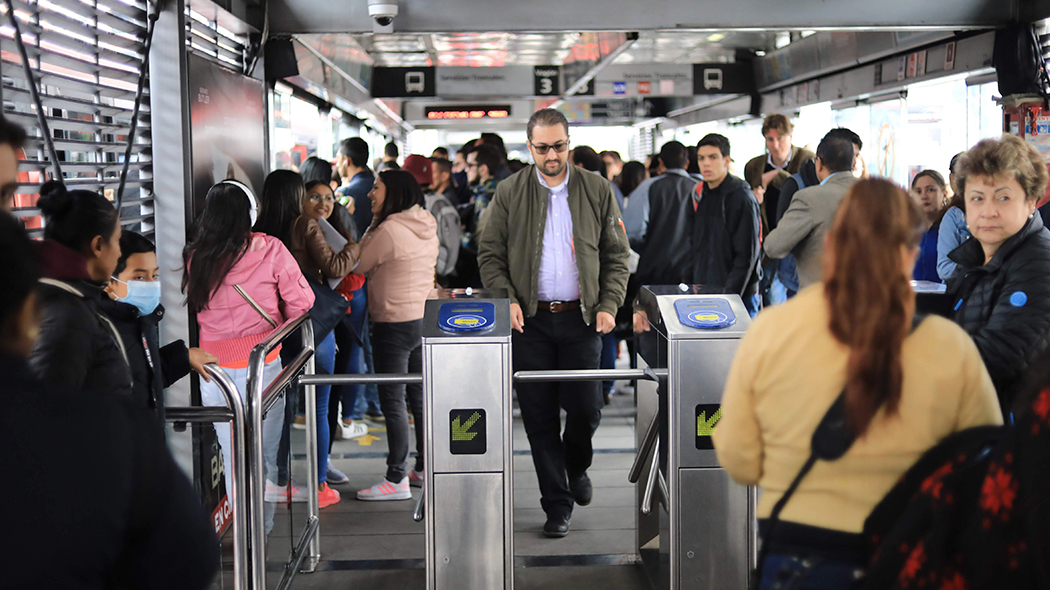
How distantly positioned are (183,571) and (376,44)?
30.6 ft

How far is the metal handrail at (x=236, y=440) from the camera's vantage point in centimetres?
233

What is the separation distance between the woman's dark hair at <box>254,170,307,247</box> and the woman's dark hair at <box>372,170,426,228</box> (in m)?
0.46

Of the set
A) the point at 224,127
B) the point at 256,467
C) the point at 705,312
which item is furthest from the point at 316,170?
the point at 705,312

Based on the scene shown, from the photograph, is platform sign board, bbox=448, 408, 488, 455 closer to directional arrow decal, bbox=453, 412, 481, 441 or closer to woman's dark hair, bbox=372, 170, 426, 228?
directional arrow decal, bbox=453, 412, 481, 441

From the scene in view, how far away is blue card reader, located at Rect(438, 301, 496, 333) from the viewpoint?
101 inches

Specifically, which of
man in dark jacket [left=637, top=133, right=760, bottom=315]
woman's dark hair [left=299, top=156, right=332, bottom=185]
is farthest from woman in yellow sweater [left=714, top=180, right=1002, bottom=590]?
woman's dark hair [left=299, top=156, right=332, bottom=185]

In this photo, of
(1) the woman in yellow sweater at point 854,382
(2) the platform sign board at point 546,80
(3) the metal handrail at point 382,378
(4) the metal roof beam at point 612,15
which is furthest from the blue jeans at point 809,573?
(2) the platform sign board at point 546,80

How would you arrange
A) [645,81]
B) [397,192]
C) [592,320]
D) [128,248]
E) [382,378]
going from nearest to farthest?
[128,248], [382,378], [592,320], [397,192], [645,81]

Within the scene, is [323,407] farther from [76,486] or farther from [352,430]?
[76,486]

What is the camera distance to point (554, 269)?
11.0ft

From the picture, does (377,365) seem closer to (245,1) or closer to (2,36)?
(245,1)

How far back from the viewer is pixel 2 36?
7.57ft

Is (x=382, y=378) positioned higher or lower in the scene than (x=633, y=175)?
lower

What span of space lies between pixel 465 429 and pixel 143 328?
93 cm
